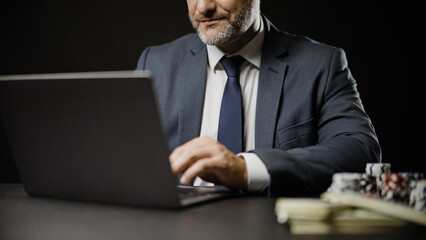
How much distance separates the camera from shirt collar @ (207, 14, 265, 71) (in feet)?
6.22

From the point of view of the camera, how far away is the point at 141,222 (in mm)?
818

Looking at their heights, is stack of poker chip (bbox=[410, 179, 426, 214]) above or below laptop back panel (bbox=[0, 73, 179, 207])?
below

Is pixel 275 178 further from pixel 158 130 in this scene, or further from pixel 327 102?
pixel 327 102

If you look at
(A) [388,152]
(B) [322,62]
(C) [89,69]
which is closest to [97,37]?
(C) [89,69]

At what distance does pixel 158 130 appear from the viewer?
2.80 feet

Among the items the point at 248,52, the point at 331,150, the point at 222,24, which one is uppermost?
the point at 222,24

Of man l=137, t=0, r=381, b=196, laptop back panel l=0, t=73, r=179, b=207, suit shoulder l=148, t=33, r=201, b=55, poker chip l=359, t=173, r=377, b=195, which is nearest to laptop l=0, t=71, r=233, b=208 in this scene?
laptop back panel l=0, t=73, r=179, b=207

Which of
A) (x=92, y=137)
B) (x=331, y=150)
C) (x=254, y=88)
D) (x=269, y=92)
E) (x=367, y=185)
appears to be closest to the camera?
(x=92, y=137)

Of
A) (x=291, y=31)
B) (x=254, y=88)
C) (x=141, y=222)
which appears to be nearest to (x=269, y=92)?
(x=254, y=88)

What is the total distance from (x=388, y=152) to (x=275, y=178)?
6.53ft

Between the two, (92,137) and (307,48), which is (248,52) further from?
(92,137)

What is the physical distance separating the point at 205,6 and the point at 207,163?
96 centimetres

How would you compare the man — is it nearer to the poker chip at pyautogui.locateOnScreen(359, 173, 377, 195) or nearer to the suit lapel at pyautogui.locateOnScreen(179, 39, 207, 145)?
the suit lapel at pyautogui.locateOnScreen(179, 39, 207, 145)

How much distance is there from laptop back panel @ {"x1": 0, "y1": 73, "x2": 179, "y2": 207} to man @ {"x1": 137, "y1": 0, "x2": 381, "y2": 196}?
2.12ft
